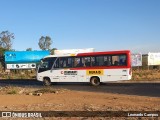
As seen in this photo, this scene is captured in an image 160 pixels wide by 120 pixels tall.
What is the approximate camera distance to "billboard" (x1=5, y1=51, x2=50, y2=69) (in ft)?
168

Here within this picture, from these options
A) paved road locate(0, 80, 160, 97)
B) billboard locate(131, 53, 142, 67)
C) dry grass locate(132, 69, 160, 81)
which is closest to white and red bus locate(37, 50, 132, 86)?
paved road locate(0, 80, 160, 97)

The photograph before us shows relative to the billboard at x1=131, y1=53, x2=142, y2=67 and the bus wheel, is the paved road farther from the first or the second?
the billboard at x1=131, y1=53, x2=142, y2=67

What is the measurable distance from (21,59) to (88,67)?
24.8m

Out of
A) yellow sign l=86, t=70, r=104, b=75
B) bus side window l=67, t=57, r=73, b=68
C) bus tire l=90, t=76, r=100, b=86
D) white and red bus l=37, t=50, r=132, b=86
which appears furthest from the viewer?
bus side window l=67, t=57, r=73, b=68

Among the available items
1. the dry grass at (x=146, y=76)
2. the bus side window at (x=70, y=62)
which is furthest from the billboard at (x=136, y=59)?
the bus side window at (x=70, y=62)

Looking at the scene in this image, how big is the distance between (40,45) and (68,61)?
8380 centimetres

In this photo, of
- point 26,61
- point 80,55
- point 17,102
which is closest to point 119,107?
point 17,102

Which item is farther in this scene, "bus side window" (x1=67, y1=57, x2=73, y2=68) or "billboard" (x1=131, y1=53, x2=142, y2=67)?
"billboard" (x1=131, y1=53, x2=142, y2=67)

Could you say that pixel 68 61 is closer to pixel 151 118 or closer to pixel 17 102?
pixel 17 102

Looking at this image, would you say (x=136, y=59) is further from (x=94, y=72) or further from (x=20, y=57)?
(x=94, y=72)

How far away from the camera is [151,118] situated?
454 inches

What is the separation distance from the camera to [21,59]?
5116 cm

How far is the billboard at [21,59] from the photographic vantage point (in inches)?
2010

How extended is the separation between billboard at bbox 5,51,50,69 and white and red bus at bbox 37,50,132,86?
834 inches
